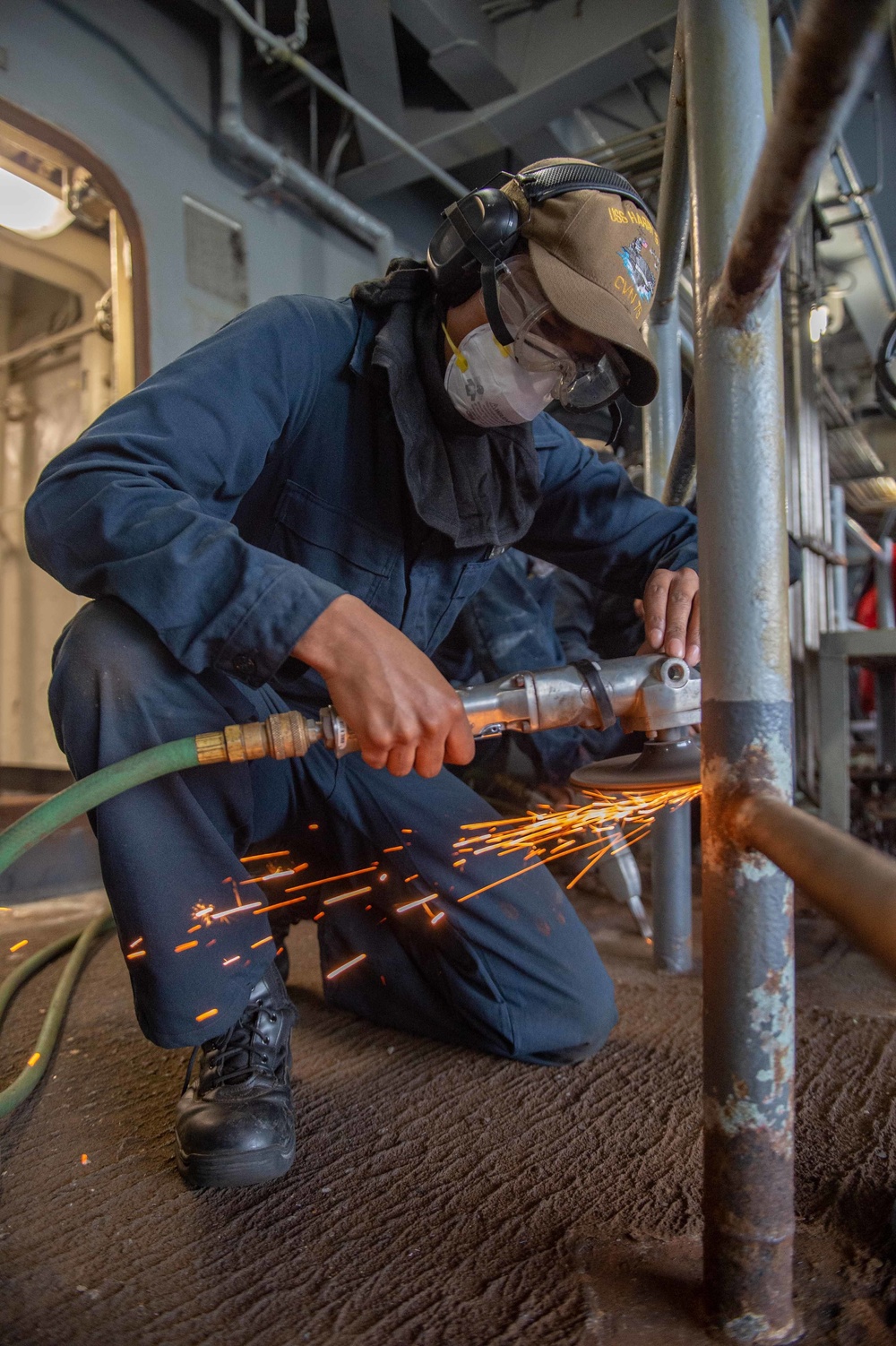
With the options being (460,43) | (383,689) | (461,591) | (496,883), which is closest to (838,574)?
(460,43)

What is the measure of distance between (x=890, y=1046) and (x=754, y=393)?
3.76 ft

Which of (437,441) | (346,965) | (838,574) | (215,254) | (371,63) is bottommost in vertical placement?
(346,965)

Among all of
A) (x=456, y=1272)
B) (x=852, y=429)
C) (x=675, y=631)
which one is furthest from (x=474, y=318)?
(x=852, y=429)

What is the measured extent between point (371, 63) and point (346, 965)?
3.00 m

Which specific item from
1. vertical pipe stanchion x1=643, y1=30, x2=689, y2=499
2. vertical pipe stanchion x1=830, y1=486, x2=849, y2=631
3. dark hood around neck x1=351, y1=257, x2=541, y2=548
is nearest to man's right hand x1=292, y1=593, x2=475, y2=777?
dark hood around neck x1=351, y1=257, x2=541, y2=548

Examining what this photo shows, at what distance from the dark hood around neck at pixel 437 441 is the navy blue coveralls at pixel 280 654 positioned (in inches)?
2.4

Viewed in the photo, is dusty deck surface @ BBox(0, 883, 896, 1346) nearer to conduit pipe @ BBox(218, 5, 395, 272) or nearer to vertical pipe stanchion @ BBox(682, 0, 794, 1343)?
vertical pipe stanchion @ BBox(682, 0, 794, 1343)

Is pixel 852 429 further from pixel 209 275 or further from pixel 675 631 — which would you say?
pixel 675 631

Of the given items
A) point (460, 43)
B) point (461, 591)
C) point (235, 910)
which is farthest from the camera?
point (460, 43)

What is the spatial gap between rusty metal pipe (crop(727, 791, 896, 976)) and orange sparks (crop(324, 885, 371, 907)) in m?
0.91

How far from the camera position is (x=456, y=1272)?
2.81 feet

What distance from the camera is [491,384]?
4.20ft

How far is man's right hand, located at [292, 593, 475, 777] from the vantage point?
0.94 metres

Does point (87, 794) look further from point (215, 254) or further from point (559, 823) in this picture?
point (215, 254)
